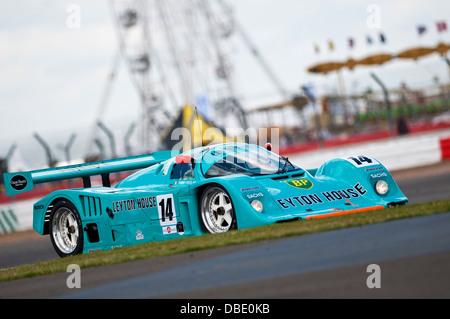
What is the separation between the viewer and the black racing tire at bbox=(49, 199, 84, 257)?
10.1 metres

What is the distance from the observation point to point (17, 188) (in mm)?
10430

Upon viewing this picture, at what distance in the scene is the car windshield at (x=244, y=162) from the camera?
383 inches

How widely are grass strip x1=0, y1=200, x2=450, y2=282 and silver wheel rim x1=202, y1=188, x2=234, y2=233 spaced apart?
1.42 ft

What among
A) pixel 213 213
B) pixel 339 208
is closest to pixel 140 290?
pixel 213 213

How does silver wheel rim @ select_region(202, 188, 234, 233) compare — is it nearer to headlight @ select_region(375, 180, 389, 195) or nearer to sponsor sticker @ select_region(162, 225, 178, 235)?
sponsor sticker @ select_region(162, 225, 178, 235)

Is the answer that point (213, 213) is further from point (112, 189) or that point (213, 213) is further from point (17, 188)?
point (17, 188)

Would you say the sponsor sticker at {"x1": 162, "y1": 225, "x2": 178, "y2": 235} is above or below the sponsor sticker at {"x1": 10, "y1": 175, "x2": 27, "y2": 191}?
below

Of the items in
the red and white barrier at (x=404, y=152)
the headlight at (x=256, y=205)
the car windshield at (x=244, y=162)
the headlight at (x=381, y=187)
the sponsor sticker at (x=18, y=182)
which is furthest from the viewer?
the red and white barrier at (x=404, y=152)

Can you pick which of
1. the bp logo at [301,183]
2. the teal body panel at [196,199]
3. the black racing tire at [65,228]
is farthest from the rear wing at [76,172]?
the bp logo at [301,183]

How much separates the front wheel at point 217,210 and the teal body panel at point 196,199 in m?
0.09

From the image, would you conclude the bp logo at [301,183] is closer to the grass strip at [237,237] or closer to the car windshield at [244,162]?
the car windshield at [244,162]

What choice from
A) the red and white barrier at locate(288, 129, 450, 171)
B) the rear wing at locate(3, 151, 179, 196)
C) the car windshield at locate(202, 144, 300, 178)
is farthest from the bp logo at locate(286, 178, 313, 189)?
the red and white barrier at locate(288, 129, 450, 171)

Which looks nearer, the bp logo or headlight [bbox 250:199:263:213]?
headlight [bbox 250:199:263:213]

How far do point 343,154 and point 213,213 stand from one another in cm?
1295
